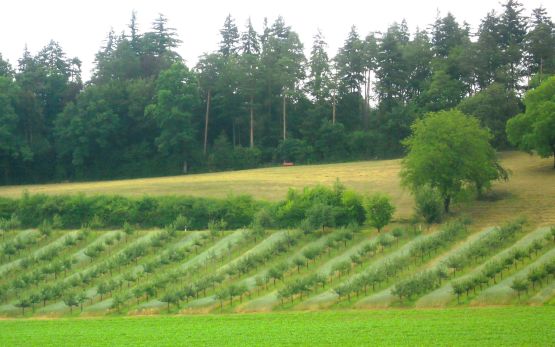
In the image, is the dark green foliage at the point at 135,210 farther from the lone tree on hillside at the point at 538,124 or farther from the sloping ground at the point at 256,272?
the lone tree on hillside at the point at 538,124

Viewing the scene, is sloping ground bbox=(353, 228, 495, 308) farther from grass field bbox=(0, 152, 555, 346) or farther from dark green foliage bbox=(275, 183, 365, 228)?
dark green foliage bbox=(275, 183, 365, 228)

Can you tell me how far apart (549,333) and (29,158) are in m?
68.6

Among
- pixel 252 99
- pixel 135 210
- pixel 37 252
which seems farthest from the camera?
pixel 252 99

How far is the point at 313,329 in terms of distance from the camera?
102 feet

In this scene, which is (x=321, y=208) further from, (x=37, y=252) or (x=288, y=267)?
(x=37, y=252)

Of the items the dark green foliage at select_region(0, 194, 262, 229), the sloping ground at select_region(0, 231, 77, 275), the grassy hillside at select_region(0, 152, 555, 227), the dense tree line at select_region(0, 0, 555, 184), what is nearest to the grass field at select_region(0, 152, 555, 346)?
the sloping ground at select_region(0, 231, 77, 275)

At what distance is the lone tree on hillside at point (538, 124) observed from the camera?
2530 inches

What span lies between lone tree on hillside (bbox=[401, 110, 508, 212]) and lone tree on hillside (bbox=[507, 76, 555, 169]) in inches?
300

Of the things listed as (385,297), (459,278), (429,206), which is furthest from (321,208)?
(385,297)

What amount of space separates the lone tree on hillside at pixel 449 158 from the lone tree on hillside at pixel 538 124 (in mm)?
7626

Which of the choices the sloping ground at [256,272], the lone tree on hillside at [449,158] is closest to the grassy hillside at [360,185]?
the lone tree on hillside at [449,158]

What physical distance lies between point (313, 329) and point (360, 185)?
1420 inches

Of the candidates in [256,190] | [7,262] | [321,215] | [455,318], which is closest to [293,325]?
[455,318]

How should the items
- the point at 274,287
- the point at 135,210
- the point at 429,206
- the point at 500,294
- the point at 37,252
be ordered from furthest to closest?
the point at 135,210
the point at 429,206
the point at 37,252
the point at 274,287
the point at 500,294
